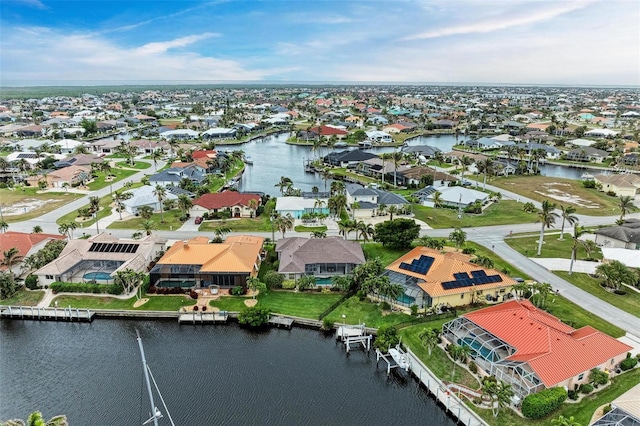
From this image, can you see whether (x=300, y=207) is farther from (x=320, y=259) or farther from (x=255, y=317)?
(x=255, y=317)

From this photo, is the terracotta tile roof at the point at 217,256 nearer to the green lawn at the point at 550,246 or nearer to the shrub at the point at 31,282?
the shrub at the point at 31,282

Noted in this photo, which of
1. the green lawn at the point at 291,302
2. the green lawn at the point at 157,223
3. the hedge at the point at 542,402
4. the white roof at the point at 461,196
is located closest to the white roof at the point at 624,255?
the white roof at the point at 461,196

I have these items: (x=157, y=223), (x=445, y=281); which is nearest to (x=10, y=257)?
(x=157, y=223)

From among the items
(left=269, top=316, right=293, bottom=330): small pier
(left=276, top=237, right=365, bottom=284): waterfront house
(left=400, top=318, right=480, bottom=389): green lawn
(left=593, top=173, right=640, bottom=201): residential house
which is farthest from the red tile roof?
(left=593, top=173, right=640, bottom=201): residential house

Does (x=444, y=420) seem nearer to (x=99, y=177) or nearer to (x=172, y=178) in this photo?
(x=172, y=178)

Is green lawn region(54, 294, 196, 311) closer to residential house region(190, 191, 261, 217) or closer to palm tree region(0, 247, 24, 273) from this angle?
palm tree region(0, 247, 24, 273)

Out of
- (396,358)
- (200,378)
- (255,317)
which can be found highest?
(255,317)
